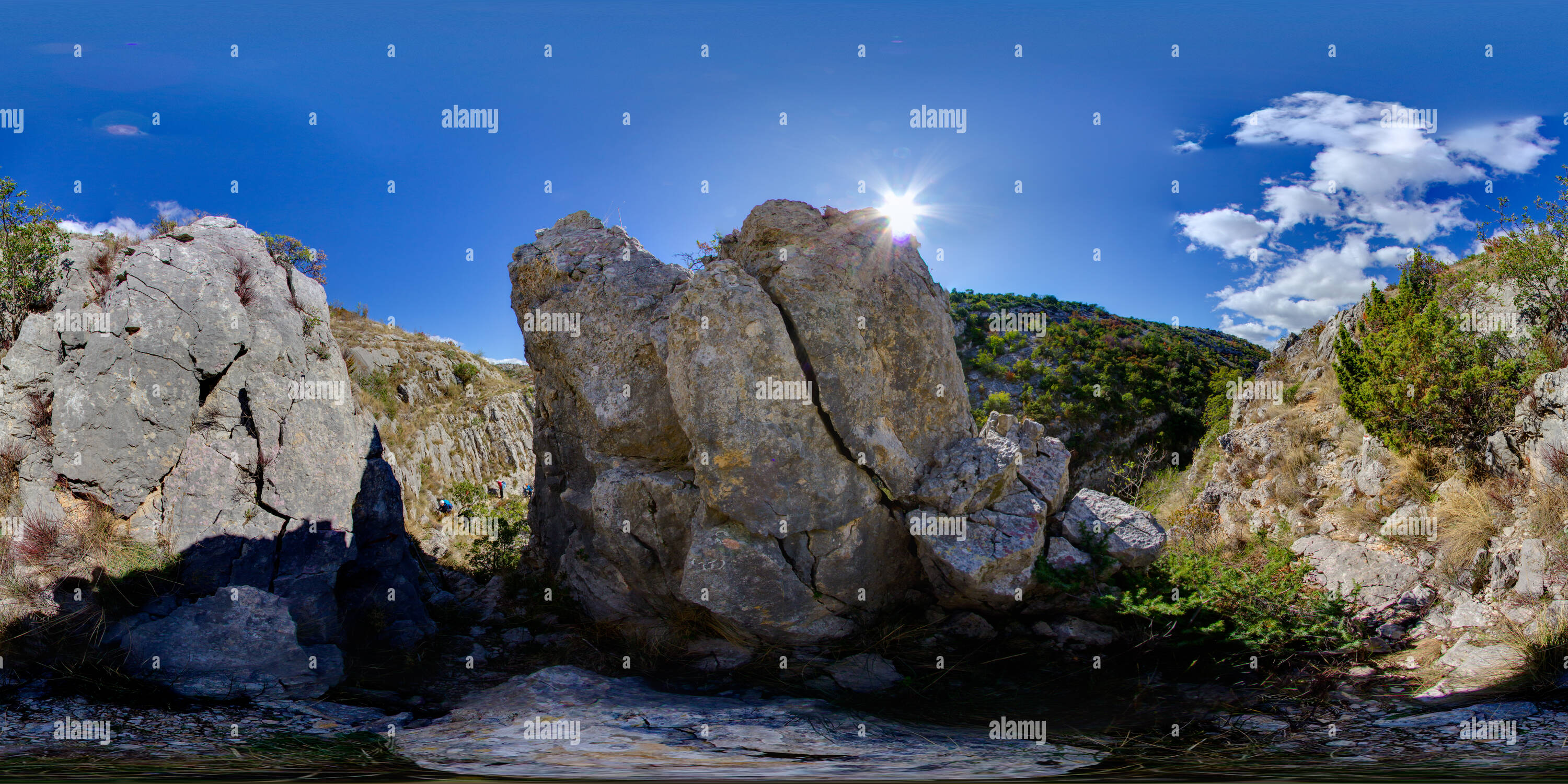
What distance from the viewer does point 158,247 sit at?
36.0 ft

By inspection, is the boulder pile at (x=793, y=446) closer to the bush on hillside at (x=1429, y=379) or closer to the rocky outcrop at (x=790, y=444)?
the rocky outcrop at (x=790, y=444)

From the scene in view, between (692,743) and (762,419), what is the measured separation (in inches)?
141

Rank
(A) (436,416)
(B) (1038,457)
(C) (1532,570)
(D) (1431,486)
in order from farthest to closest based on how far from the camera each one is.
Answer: (A) (436,416) → (D) (1431,486) → (B) (1038,457) → (C) (1532,570)

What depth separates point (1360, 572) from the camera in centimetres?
1020

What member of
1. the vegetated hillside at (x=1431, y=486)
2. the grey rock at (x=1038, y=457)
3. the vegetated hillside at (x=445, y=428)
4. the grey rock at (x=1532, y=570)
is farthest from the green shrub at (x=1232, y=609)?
the vegetated hillside at (x=445, y=428)

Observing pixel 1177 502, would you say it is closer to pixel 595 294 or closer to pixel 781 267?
pixel 781 267

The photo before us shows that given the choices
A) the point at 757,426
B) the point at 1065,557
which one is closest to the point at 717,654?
the point at 757,426

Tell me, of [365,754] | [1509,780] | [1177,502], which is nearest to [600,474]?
[365,754]

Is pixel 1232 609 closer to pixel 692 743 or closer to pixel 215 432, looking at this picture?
Answer: pixel 692 743

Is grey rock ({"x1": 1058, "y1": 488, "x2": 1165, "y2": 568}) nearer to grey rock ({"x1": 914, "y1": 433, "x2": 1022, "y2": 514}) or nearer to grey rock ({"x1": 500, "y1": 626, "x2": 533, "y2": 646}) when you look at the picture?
grey rock ({"x1": 914, "y1": 433, "x2": 1022, "y2": 514})

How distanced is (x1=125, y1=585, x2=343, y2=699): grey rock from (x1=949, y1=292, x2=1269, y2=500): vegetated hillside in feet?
72.8

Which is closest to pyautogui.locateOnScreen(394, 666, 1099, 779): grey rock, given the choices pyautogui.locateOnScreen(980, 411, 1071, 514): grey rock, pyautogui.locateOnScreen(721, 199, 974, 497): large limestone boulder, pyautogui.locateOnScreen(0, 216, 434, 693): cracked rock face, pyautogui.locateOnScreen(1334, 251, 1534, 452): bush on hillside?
pyautogui.locateOnScreen(721, 199, 974, 497): large limestone boulder

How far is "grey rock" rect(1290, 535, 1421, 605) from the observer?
9555mm

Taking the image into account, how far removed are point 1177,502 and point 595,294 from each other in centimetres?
1480
